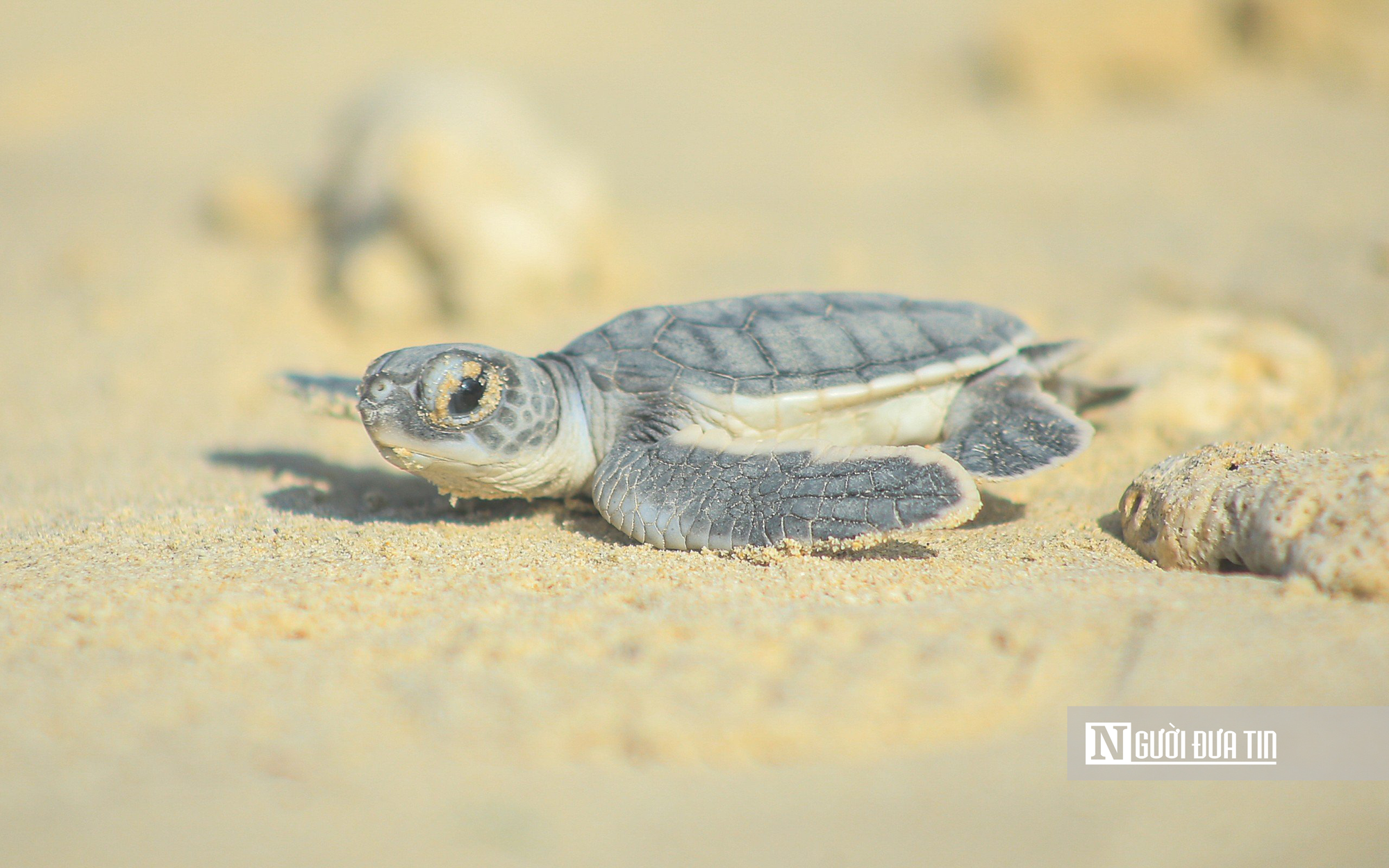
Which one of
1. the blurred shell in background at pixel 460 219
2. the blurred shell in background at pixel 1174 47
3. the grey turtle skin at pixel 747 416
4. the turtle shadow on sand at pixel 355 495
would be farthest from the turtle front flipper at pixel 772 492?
the blurred shell in background at pixel 1174 47

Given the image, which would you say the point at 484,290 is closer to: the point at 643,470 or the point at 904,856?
the point at 643,470

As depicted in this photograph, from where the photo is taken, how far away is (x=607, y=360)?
2586 millimetres

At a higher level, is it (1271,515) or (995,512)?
(1271,515)

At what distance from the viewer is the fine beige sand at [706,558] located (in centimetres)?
117

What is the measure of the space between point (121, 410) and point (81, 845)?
3.53m

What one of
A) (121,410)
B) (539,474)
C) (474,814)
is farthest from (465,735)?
(121,410)

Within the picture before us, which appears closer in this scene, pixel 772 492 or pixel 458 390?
pixel 772 492

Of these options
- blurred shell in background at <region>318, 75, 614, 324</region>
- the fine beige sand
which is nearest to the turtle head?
the fine beige sand

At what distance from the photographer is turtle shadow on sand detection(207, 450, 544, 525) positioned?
2.62 m

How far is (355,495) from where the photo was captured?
9.45 feet

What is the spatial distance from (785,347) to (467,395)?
1.00 meters

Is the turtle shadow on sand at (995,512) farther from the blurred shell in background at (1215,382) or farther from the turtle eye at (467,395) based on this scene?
the turtle eye at (467,395)

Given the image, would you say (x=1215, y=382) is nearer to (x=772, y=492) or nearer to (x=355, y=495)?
(x=772, y=492)

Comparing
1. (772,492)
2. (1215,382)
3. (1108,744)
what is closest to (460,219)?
(772,492)
